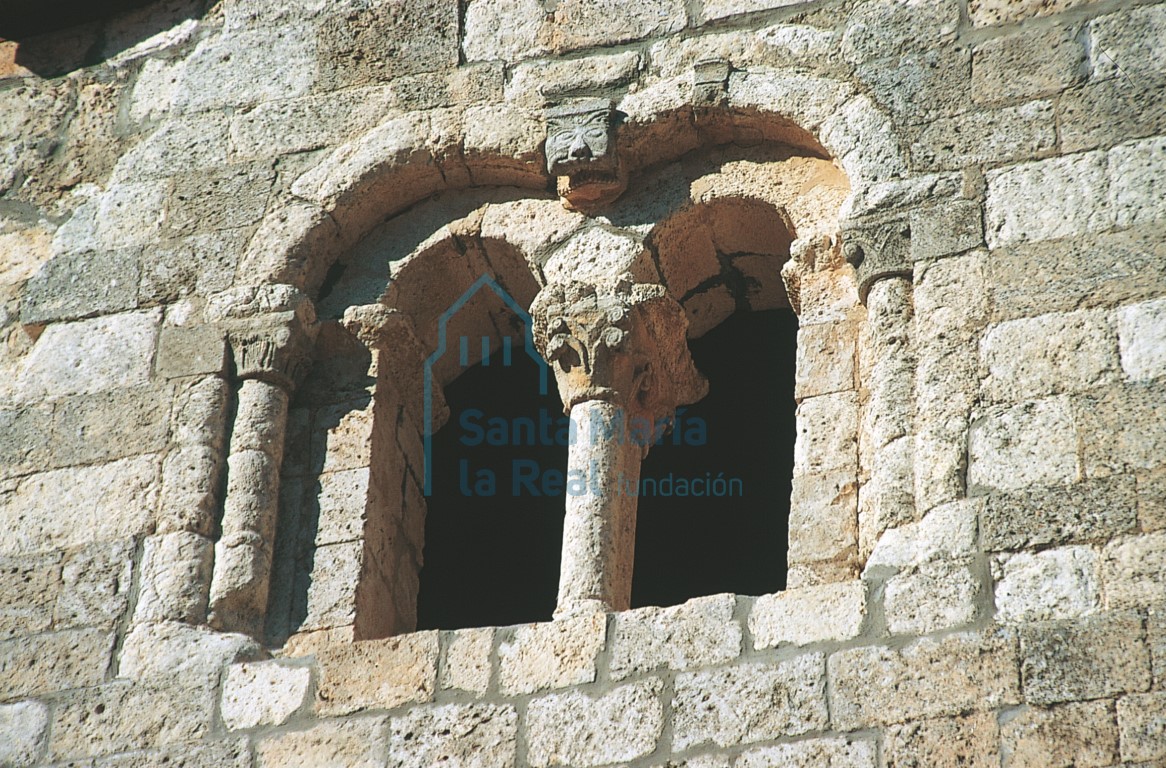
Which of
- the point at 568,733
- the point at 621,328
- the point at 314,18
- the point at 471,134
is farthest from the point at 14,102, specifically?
the point at 568,733

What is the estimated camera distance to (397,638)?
623 cm

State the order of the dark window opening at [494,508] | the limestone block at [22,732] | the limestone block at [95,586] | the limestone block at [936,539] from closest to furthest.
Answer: the limestone block at [936,539]
the limestone block at [22,732]
the limestone block at [95,586]
the dark window opening at [494,508]

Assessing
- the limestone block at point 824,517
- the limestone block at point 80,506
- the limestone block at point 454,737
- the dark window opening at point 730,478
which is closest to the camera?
the limestone block at point 454,737

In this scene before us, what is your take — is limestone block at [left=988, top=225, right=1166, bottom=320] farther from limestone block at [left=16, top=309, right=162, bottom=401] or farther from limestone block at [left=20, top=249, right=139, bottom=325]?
limestone block at [left=20, top=249, right=139, bottom=325]

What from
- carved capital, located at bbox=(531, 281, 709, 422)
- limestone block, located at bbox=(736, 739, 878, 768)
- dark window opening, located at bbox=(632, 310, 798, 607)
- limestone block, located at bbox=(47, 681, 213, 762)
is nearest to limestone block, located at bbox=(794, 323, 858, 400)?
carved capital, located at bbox=(531, 281, 709, 422)

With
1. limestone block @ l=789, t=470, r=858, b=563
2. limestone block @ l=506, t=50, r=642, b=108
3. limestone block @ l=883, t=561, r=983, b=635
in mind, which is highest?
limestone block @ l=506, t=50, r=642, b=108

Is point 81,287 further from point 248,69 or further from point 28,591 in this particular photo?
point 28,591

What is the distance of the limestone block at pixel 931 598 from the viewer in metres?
5.71

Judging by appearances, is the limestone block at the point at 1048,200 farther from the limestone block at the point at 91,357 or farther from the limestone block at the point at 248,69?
the limestone block at the point at 91,357

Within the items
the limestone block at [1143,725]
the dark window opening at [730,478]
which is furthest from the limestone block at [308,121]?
the limestone block at [1143,725]

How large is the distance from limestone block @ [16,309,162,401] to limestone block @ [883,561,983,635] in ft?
8.28

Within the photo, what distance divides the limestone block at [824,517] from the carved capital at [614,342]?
2.27 ft

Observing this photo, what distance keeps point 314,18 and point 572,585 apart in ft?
8.12

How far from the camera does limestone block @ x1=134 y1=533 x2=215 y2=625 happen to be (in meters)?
6.47
